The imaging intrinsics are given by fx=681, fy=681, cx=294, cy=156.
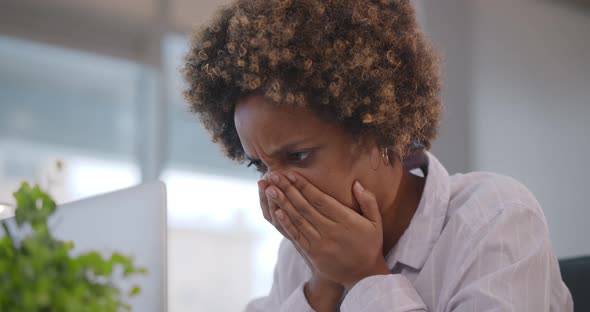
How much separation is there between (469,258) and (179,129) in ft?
5.02

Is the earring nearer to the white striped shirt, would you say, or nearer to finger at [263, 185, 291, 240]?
the white striped shirt

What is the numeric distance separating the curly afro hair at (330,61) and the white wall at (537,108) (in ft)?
5.32

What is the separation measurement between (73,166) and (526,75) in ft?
5.92

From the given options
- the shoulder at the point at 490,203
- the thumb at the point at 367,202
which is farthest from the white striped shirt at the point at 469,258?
the thumb at the point at 367,202

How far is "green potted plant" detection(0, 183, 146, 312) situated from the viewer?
334 mm

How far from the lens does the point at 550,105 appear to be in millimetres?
2787

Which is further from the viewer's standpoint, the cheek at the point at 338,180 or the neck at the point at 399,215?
the neck at the point at 399,215

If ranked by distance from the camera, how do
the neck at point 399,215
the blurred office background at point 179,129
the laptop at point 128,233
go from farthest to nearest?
the blurred office background at point 179,129, the neck at point 399,215, the laptop at point 128,233

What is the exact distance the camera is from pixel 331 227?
108 cm

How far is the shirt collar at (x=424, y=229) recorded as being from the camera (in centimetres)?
117

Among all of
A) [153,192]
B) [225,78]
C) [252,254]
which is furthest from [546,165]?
[153,192]

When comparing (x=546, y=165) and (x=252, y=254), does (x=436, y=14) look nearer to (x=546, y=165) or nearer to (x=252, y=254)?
(x=546, y=165)

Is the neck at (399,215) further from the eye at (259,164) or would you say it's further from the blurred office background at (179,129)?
the blurred office background at (179,129)

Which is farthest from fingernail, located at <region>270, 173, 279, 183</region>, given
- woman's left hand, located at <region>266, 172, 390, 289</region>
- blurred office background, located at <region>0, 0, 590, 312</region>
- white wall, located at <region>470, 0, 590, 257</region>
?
white wall, located at <region>470, 0, 590, 257</region>
